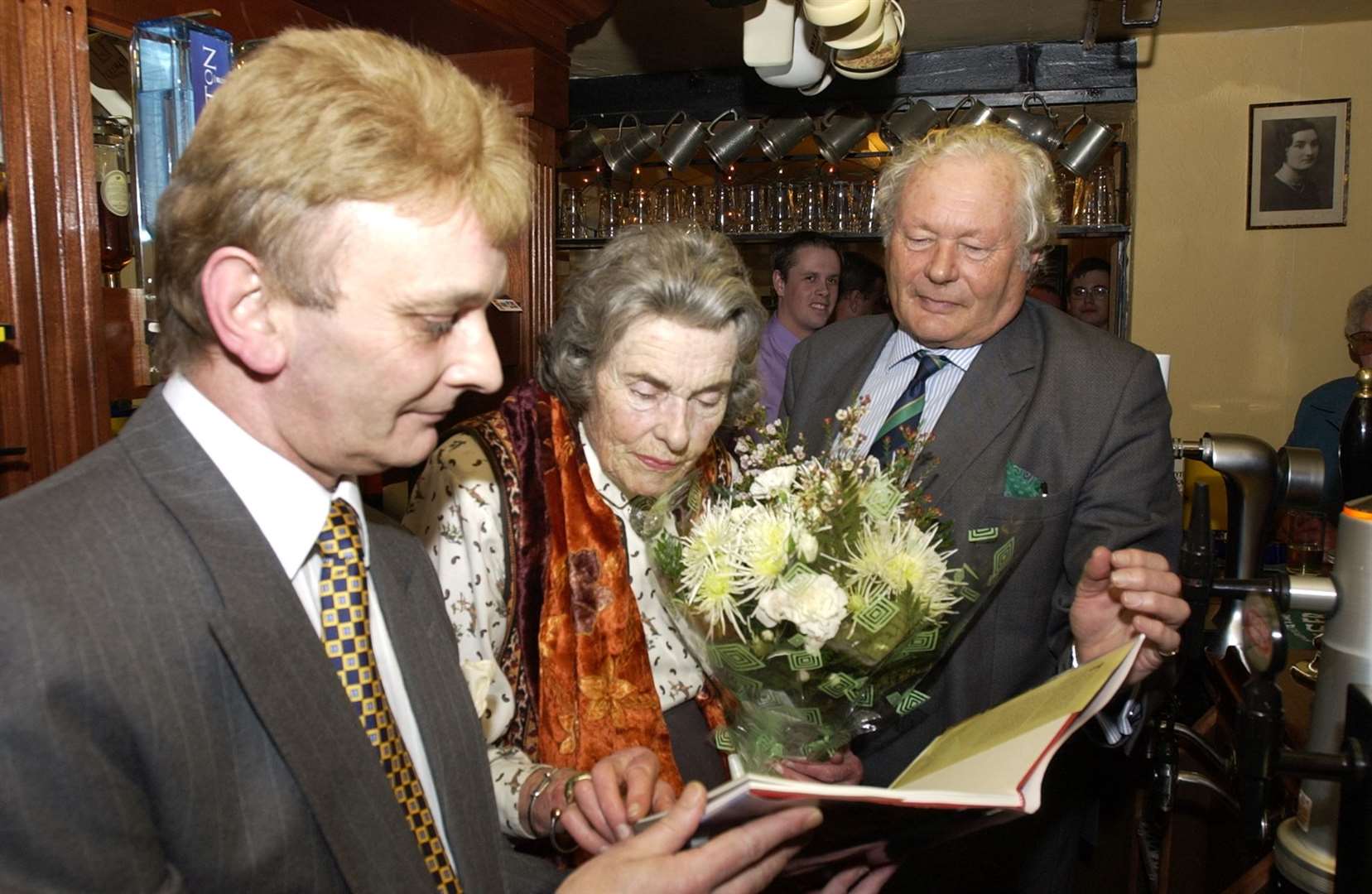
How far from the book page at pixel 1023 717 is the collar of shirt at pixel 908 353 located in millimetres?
1080

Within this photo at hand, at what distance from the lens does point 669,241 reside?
1.84m

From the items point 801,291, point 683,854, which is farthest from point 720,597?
point 801,291

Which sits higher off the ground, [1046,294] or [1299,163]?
[1299,163]

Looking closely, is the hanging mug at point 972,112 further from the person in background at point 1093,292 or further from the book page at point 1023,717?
the book page at point 1023,717

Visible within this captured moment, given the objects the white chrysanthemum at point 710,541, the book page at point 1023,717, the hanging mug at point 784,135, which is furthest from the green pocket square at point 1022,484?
the hanging mug at point 784,135

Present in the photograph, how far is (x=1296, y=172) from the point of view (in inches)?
193

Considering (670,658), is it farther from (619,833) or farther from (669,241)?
(669,241)

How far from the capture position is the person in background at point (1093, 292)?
516 centimetres

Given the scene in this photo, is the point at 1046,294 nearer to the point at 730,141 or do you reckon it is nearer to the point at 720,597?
the point at 730,141

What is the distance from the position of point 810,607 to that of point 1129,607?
626 mm

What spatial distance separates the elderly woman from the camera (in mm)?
1642

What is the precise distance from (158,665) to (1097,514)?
5.72ft

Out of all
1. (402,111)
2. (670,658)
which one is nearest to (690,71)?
(670,658)

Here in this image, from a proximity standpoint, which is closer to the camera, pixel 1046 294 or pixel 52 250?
pixel 52 250
